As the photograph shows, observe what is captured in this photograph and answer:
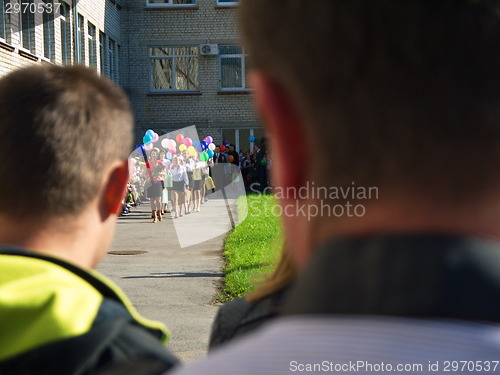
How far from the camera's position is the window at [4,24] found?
1728cm

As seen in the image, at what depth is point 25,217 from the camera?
5.69 ft

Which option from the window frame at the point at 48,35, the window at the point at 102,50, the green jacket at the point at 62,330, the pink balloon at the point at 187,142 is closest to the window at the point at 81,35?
the window at the point at 102,50

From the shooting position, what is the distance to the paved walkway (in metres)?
6.68

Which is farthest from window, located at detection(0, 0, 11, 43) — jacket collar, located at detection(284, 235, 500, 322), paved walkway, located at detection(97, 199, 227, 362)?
jacket collar, located at detection(284, 235, 500, 322)

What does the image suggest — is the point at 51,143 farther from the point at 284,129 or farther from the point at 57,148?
the point at 284,129

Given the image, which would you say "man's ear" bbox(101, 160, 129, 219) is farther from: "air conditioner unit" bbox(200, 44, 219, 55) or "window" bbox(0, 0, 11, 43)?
"air conditioner unit" bbox(200, 44, 219, 55)

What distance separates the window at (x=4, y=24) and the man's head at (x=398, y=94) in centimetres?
1762

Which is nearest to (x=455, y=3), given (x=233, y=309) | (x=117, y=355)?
(x=117, y=355)

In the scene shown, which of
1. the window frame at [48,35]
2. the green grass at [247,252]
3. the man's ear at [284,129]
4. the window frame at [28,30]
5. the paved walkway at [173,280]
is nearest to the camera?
the man's ear at [284,129]

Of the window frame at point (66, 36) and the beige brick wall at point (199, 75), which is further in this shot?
the beige brick wall at point (199, 75)

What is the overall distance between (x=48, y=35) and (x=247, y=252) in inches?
502

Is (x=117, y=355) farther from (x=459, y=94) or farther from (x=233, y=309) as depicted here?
(x=459, y=94)

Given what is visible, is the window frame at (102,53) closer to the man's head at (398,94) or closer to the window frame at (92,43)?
the window frame at (92,43)

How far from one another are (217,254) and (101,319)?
34.9 feet
